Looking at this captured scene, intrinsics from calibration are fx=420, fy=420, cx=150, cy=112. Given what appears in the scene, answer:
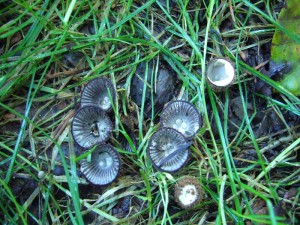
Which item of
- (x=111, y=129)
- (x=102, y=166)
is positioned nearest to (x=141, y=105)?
(x=111, y=129)

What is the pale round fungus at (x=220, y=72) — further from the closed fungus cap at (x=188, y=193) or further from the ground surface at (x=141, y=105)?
the closed fungus cap at (x=188, y=193)

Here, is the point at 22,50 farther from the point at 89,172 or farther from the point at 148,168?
the point at 148,168

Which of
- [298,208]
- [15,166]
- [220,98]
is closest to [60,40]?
[15,166]

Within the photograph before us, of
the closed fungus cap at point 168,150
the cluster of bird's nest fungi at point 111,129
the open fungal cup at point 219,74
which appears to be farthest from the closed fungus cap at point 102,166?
the open fungal cup at point 219,74

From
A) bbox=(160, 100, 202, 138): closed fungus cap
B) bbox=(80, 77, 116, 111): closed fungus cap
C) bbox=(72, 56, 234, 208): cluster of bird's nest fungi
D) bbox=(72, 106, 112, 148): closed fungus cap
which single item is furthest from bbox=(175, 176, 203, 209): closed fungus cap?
bbox=(80, 77, 116, 111): closed fungus cap

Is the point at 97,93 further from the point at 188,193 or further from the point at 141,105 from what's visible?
the point at 188,193
